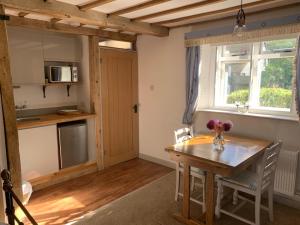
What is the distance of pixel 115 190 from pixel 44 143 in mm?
1214

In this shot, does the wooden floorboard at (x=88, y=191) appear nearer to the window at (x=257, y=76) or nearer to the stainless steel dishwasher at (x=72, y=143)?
the stainless steel dishwasher at (x=72, y=143)

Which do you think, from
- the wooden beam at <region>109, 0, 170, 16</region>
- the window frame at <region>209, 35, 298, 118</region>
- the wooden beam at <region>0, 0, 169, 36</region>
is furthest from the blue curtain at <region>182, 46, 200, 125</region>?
the wooden beam at <region>109, 0, 170, 16</region>

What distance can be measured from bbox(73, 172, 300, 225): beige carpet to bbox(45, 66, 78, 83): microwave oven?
2060 mm

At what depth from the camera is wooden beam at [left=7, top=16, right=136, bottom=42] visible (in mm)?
2958

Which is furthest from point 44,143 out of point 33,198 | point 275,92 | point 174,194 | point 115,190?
point 275,92

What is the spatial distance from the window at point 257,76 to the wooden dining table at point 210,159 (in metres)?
0.61

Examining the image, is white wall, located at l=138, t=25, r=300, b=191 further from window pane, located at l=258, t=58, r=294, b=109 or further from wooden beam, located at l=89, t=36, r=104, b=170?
wooden beam, located at l=89, t=36, r=104, b=170

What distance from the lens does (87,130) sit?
3900mm

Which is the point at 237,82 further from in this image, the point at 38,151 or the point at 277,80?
the point at 38,151

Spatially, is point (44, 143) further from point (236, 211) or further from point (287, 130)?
point (287, 130)

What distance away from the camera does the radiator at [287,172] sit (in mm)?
2694

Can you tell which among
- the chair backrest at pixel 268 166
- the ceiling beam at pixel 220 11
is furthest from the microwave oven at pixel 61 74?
the chair backrest at pixel 268 166

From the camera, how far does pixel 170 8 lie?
2.71m

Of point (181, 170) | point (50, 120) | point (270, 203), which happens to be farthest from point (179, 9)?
point (270, 203)
